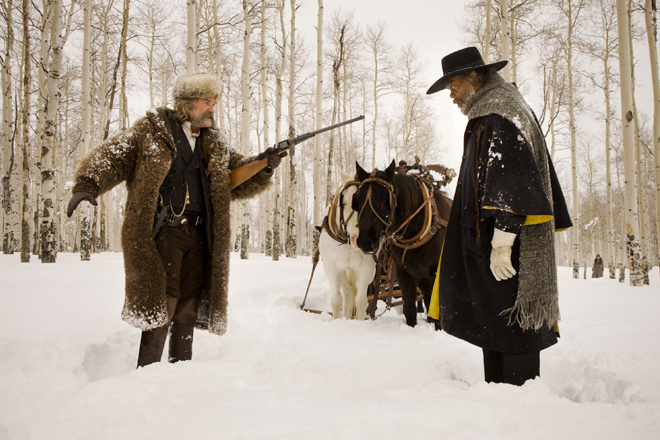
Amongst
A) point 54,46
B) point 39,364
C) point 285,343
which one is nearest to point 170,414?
point 39,364

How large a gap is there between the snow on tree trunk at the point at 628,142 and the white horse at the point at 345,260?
7218 millimetres

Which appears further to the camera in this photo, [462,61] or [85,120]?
[85,120]

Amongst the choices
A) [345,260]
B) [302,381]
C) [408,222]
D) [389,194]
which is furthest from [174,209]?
[345,260]

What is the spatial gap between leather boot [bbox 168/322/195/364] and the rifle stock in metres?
1.02

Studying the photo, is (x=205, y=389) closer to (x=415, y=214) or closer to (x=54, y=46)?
(x=415, y=214)

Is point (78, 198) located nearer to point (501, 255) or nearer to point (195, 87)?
point (195, 87)

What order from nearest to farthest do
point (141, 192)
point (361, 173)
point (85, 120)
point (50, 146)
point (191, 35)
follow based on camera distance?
point (141, 192) < point (361, 173) < point (191, 35) < point (50, 146) < point (85, 120)

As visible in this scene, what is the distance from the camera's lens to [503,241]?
1.59 m

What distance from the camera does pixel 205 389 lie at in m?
1.57

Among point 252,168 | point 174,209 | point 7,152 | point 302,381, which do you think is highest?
point 7,152

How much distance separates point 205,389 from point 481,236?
1455 mm

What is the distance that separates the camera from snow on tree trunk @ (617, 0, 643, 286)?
25.2ft

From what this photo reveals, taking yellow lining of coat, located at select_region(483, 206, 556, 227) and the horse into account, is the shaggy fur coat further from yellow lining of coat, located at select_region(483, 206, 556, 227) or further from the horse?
yellow lining of coat, located at select_region(483, 206, 556, 227)

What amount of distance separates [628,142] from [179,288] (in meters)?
9.58
